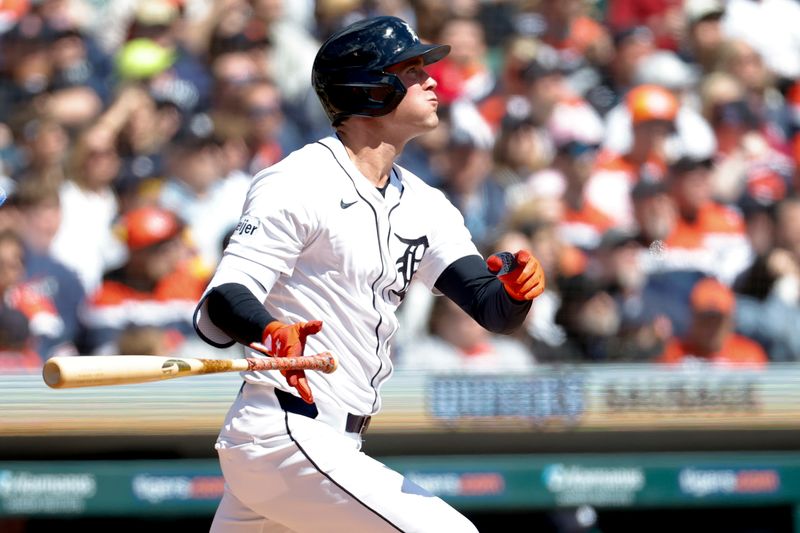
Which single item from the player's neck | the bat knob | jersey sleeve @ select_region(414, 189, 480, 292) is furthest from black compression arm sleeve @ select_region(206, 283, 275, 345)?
jersey sleeve @ select_region(414, 189, 480, 292)

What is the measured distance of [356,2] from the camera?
239 inches

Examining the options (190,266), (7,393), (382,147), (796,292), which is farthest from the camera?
(796,292)

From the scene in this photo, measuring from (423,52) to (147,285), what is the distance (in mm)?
2402

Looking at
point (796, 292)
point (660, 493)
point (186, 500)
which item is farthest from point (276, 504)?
point (796, 292)

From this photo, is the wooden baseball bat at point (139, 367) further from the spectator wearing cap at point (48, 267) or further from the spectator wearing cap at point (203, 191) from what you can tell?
the spectator wearing cap at point (203, 191)

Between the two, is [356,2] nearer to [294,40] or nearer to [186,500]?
[294,40]

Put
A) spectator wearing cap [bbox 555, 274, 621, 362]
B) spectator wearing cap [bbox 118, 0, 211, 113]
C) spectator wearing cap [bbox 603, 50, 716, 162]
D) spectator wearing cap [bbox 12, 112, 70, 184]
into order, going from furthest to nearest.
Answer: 1. spectator wearing cap [bbox 603, 50, 716, 162]
2. spectator wearing cap [bbox 118, 0, 211, 113]
3. spectator wearing cap [bbox 555, 274, 621, 362]
4. spectator wearing cap [bbox 12, 112, 70, 184]

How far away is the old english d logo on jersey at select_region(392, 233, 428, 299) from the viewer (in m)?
2.79

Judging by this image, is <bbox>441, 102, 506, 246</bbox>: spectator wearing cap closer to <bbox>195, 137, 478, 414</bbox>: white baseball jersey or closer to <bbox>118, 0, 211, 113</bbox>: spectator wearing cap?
<bbox>118, 0, 211, 113</bbox>: spectator wearing cap

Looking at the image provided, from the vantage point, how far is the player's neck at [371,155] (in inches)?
111

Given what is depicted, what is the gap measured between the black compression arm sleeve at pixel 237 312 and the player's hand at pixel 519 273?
562mm

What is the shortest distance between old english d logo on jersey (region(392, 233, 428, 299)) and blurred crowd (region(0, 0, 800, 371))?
7.06 feet

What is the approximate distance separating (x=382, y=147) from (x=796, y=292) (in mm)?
3253

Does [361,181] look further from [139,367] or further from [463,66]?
[463,66]
